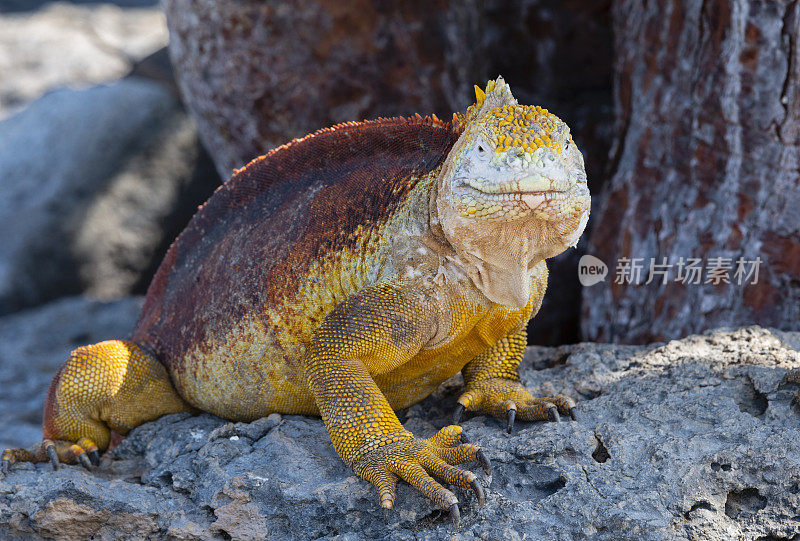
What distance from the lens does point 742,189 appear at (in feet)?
13.5

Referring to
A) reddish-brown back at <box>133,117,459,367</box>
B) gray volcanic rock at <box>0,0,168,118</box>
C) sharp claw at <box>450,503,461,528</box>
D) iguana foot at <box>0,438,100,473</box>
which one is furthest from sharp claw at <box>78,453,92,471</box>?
gray volcanic rock at <box>0,0,168,118</box>

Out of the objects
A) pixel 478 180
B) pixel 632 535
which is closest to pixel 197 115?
pixel 478 180

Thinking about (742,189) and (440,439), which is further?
(742,189)

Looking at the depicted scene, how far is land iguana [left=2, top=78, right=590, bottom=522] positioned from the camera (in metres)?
2.55

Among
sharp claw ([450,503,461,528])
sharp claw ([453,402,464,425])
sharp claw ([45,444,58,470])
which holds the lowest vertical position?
sharp claw ([45,444,58,470])

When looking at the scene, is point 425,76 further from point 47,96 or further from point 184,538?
point 47,96

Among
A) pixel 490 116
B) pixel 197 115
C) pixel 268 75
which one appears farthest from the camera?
pixel 197 115

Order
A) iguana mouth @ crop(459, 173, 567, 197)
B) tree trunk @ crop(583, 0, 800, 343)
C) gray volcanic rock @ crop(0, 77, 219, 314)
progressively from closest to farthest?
iguana mouth @ crop(459, 173, 567, 197), tree trunk @ crop(583, 0, 800, 343), gray volcanic rock @ crop(0, 77, 219, 314)

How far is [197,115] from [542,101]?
2574 millimetres

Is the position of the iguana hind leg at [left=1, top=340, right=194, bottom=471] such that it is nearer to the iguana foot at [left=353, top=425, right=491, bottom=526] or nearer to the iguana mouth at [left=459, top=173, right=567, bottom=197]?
the iguana foot at [left=353, top=425, right=491, bottom=526]

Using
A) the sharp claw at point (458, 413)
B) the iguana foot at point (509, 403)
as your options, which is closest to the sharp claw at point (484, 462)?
the iguana foot at point (509, 403)

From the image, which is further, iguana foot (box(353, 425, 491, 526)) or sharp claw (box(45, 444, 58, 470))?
sharp claw (box(45, 444, 58, 470))

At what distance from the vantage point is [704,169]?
4.30 metres

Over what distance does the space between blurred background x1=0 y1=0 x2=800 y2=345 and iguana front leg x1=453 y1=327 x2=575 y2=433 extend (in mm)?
1436
